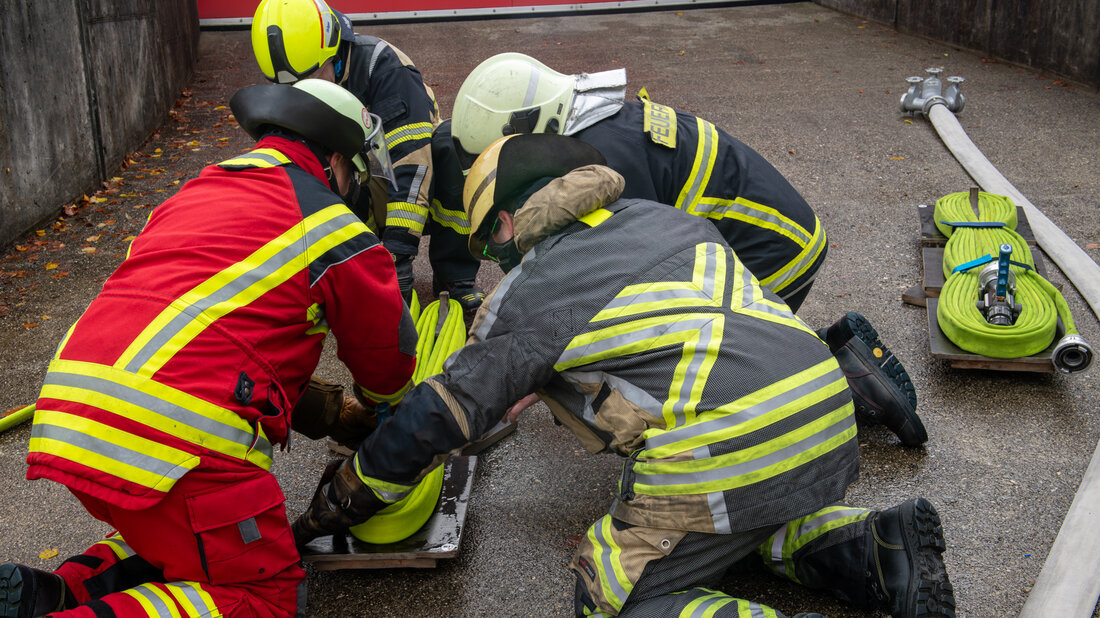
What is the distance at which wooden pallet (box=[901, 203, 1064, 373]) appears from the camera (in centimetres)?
332

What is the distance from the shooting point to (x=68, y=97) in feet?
18.1

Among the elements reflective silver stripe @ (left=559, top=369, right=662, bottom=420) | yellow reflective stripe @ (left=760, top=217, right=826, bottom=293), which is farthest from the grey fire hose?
reflective silver stripe @ (left=559, top=369, right=662, bottom=420)

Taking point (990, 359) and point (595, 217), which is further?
point (990, 359)

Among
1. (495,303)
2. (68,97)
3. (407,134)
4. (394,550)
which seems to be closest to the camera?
(495,303)

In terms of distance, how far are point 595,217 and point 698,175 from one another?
1008mm

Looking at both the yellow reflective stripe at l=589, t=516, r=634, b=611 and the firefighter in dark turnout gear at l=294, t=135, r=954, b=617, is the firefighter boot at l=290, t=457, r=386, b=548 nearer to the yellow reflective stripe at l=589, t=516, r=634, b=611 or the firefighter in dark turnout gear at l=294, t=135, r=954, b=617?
the firefighter in dark turnout gear at l=294, t=135, r=954, b=617

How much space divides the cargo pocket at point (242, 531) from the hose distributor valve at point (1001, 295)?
2.72 metres

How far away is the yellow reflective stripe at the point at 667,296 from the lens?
6.98 ft

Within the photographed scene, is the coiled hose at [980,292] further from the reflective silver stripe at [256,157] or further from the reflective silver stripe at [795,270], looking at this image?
the reflective silver stripe at [256,157]

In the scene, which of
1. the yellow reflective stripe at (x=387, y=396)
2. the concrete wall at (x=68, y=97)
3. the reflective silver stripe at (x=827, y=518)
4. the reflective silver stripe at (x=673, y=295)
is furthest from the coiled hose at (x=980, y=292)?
the concrete wall at (x=68, y=97)

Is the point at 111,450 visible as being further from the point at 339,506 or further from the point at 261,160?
the point at 261,160

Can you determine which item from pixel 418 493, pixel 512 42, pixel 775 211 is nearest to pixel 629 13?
pixel 512 42

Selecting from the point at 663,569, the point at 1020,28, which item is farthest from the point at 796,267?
the point at 1020,28

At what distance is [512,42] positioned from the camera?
942 centimetres
